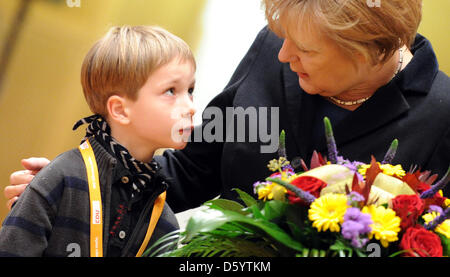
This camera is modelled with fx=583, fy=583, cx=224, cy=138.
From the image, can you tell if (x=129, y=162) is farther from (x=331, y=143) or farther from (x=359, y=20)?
(x=359, y=20)

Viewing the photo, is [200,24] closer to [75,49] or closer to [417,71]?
[75,49]

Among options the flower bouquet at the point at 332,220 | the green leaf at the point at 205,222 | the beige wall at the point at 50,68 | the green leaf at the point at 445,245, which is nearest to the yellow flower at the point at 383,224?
the flower bouquet at the point at 332,220

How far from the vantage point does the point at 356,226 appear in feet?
3.00

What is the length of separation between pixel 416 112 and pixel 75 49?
4.49ft

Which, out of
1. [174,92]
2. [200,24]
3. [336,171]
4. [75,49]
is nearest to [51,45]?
[75,49]

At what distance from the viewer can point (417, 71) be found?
1.55 m

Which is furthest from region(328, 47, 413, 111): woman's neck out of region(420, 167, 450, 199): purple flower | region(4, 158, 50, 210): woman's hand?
region(4, 158, 50, 210): woman's hand

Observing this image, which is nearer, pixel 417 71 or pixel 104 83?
pixel 104 83

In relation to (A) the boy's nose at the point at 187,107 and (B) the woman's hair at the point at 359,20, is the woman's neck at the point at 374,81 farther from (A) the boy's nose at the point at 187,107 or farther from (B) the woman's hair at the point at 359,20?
(A) the boy's nose at the point at 187,107

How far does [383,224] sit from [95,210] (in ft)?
2.05

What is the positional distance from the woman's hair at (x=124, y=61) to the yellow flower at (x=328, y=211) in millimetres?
592

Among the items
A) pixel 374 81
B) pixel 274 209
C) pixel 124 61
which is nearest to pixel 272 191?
pixel 274 209

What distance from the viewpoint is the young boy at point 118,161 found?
124 cm
